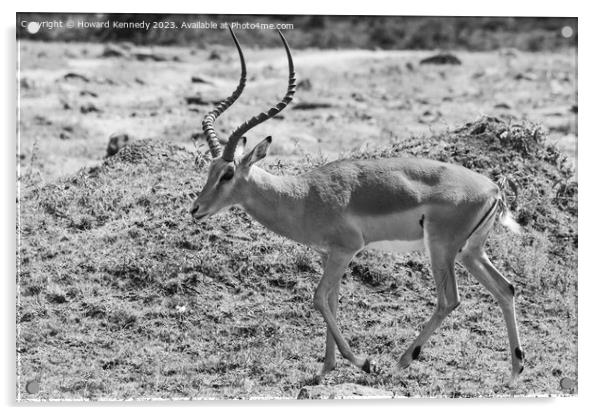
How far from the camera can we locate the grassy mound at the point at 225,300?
8742 mm

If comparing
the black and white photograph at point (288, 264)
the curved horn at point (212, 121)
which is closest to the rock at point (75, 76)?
the black and white photograph at point (288, 264)

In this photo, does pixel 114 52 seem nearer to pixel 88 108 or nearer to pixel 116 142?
pixel 88 108

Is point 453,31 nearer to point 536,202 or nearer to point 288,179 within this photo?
point 536,202

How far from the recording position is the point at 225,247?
997 centimetres

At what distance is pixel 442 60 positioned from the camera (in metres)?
20.0

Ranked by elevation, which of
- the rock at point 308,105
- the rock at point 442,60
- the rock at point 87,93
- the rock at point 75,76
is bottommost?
the rock at point 308,105

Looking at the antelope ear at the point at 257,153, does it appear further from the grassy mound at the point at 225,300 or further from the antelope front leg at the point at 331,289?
the grassy mound at the point at 225,300

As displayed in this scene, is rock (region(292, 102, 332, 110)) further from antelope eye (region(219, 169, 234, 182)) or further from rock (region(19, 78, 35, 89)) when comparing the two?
antelope eye (region(219, 169, 234, 182))

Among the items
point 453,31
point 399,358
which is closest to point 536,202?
point 399,358

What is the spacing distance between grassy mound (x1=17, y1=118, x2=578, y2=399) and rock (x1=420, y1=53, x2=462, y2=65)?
28.8 feet

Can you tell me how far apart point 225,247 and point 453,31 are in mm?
11875

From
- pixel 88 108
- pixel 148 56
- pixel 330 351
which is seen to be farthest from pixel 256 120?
pixel 148 56

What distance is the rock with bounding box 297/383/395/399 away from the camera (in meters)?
8.33
